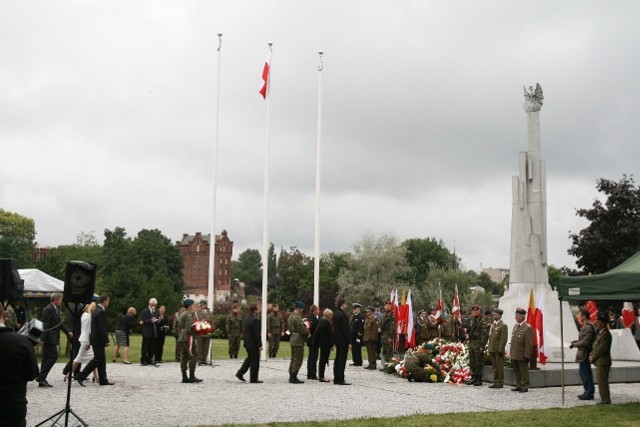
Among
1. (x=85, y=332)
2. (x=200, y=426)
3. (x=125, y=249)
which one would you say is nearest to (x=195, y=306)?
(x=85, y=332)

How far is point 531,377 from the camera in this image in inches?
662

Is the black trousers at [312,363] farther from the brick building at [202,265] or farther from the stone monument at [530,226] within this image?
the brick building at [202,265]

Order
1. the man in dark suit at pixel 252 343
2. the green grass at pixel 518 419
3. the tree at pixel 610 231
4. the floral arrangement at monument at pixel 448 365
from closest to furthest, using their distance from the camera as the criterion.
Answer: the green grass at pixel 518 419, the man in dark suit at pixel 252 343, the floral arrangement at monument at pixel 448 365, the tree at pixel 610 231

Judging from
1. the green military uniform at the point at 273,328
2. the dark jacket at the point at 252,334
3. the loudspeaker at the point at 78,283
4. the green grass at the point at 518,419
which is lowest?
the green grass at the point at 518,419

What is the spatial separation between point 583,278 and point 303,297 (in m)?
55.3

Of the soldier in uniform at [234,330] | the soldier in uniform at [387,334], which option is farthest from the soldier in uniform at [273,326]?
the soldier in uniform at [387,334]

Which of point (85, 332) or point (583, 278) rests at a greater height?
point (583, 278)

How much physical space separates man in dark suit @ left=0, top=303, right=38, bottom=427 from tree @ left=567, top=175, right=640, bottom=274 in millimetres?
33590

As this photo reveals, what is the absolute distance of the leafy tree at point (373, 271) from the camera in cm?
6575

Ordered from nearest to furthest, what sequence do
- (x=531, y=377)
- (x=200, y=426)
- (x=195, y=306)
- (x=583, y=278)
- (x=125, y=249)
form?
(x=200, y=426) < (x=583, y=278) < (x=531, y=377) < (x=195, y=306) < (x=125, y=249)

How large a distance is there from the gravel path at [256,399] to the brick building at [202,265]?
111 m

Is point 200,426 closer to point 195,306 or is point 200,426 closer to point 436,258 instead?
point 195,306

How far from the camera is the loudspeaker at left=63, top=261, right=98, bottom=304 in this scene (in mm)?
10109

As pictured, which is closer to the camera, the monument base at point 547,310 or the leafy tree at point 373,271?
the monument base at point 547,310
